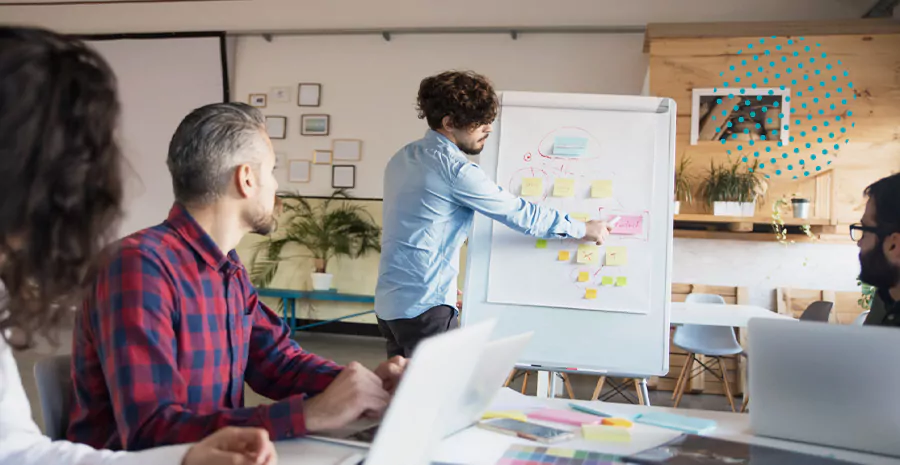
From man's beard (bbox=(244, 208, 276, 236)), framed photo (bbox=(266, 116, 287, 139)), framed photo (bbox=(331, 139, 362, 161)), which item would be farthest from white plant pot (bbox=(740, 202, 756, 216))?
man's beard (bbox=(244, 208, 276, 236))

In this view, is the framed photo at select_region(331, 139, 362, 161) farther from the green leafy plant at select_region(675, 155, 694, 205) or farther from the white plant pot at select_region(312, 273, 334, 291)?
the green leafy plant at select_region(675, 155, 694, 205)

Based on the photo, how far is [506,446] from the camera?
4.54ft

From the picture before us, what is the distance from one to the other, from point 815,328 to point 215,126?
1.13m

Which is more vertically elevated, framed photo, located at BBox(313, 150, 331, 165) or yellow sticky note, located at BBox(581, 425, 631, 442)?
framed photo, located at BBox(313, 150, 331, 165)

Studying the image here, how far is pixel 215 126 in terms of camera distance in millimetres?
1429

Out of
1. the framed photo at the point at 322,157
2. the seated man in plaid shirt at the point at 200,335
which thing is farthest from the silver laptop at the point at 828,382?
the framed photo at the point at 322,157

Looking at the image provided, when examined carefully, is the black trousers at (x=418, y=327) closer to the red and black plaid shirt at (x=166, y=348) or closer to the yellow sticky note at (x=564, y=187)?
the yellow sticky note at (x=564, y=187)

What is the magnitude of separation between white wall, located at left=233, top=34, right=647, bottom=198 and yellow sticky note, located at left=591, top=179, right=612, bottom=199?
3930 millimetres

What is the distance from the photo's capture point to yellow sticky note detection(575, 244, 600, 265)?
2.76 meters

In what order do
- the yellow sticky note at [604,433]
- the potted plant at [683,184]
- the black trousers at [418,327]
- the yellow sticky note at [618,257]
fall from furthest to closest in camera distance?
the potted plant at [683,184]
the yellow sticky note at [618,257]
the black trousers at [418,327]
the yellow sticky note at [604,433]

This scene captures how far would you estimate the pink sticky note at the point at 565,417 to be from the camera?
157 centimetres

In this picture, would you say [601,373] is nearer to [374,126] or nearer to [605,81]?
[605,81]

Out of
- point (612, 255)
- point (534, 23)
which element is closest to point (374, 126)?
point (534, 23)

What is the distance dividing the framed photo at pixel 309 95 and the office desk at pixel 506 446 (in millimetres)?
5926
